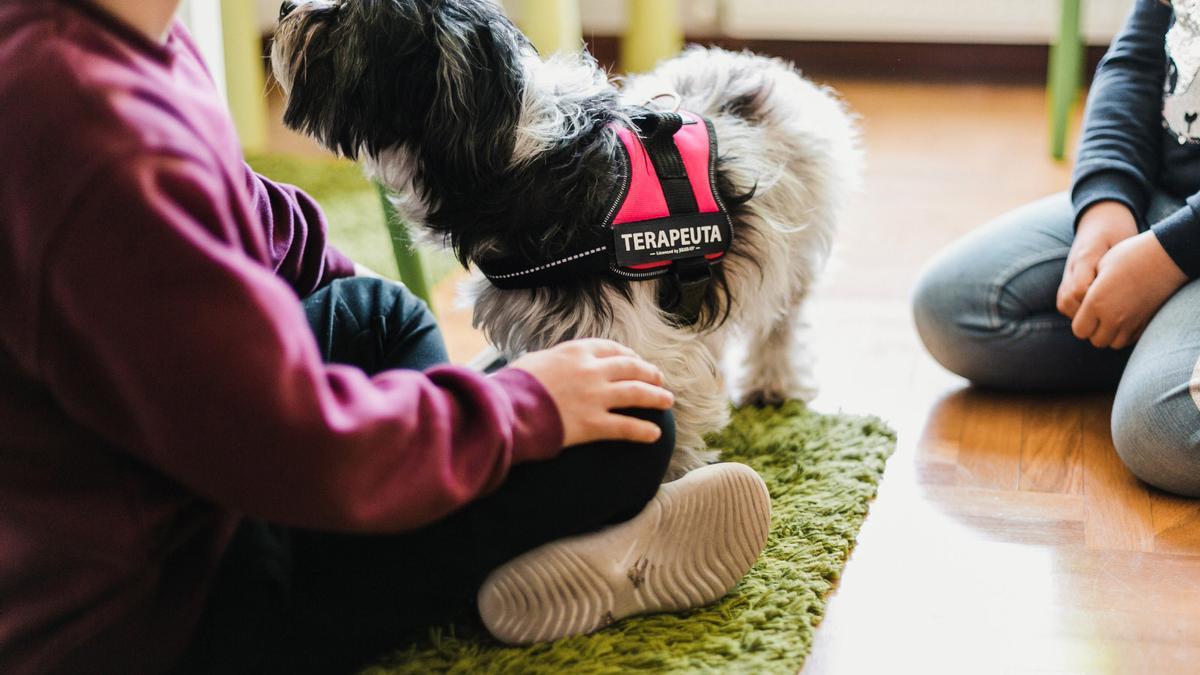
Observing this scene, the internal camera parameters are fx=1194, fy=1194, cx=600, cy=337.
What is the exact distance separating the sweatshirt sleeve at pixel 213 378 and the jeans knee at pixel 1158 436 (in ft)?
2.84

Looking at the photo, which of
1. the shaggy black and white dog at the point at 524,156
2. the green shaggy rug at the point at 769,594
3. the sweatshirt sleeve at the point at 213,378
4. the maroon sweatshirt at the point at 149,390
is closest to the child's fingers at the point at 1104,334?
the green shaggy rug at the point at 769,594

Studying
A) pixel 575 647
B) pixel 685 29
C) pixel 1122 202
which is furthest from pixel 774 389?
pixel 685 29

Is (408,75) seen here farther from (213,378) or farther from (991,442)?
(991,442)

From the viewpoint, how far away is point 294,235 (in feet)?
3.92

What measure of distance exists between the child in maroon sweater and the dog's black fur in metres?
0.13

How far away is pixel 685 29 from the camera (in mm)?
3586

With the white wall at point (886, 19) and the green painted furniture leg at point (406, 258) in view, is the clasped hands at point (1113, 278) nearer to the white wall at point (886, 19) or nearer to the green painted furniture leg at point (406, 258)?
the green painted furniture leg at point (406, 258)

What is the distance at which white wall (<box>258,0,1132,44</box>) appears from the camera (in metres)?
3.28

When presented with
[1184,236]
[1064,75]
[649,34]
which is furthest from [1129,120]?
[649,34]

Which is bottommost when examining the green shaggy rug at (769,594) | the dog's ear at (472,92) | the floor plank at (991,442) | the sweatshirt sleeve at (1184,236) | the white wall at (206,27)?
the floor plank at (991,442)

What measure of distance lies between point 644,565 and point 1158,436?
633mm

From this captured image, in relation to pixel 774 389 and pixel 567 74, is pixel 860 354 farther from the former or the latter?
pixel 567 74

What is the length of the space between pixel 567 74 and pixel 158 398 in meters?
0.68

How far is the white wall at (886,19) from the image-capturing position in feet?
10.8
